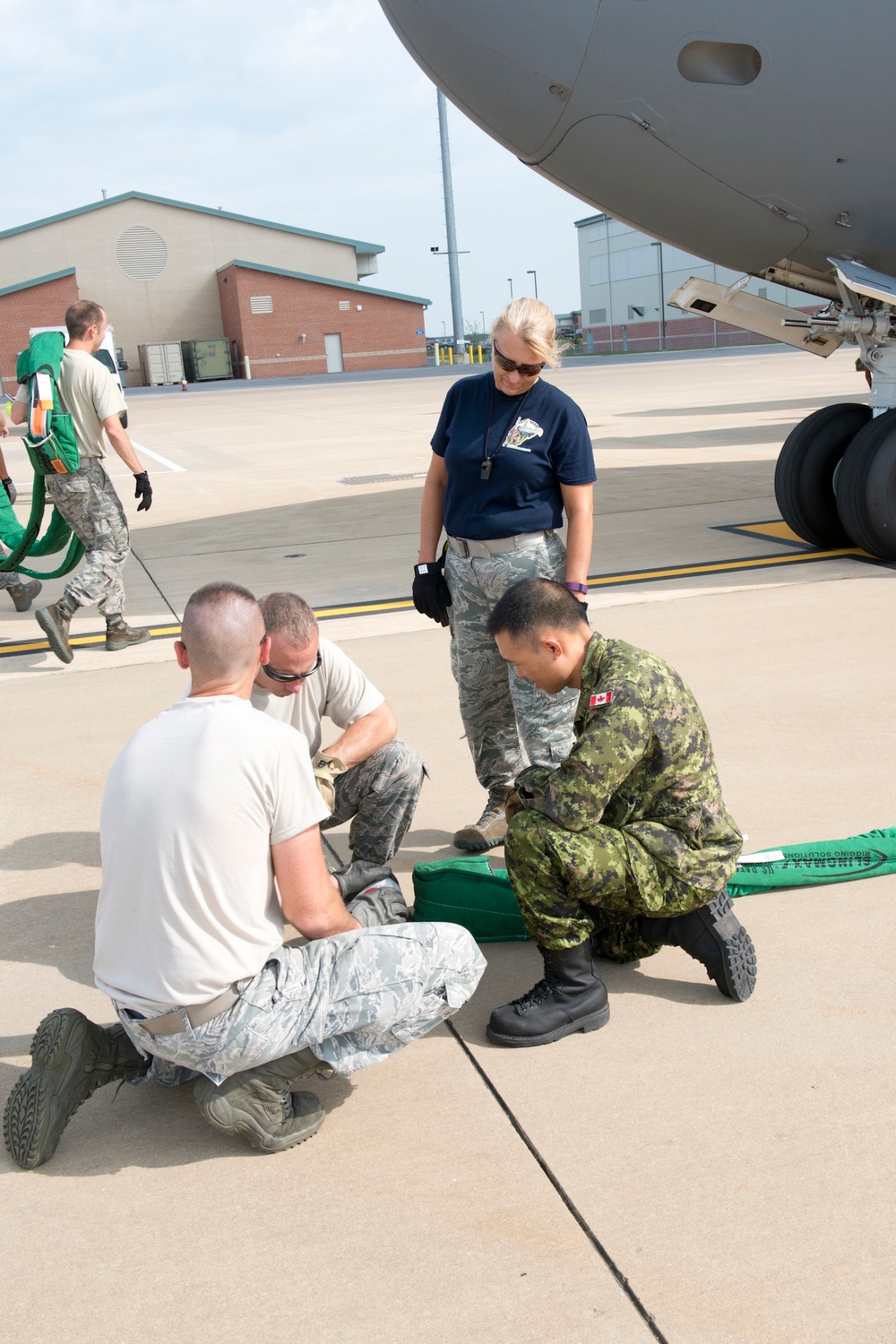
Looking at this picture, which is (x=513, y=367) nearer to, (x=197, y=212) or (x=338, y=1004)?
(x=338, y=1004)

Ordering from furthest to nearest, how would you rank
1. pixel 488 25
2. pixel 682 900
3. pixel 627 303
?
pixel 627 303
pixel 488 25
pixel 682 900

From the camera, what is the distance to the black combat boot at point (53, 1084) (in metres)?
2.82

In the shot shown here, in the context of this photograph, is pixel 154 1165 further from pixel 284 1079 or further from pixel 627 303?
pixel 627 303

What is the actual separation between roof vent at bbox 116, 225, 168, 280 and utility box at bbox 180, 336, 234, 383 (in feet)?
17.2

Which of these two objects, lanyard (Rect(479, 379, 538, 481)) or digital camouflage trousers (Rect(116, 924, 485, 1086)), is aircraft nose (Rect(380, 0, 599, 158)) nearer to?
lanyard (Rect(479, 379, 538, 481))

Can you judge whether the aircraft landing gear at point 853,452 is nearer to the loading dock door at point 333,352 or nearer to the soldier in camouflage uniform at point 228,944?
the soldier in camouflage uniform at point 228,944

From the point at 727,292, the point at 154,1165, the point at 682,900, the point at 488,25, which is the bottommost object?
the point at 154,1165

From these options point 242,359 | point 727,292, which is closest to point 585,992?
point 727,292

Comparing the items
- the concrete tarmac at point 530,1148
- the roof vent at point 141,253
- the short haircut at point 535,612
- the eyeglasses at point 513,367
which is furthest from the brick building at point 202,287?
the short haircut at point 535,612

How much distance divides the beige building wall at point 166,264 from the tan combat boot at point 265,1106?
228ft

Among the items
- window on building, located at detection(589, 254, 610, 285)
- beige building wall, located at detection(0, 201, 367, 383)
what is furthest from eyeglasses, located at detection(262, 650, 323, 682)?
window on building, located at detection(589, 254, 610, 285)

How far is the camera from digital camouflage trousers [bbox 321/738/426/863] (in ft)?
13.5

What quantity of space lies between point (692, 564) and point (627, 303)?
279ft

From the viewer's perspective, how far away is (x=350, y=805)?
165 inches
